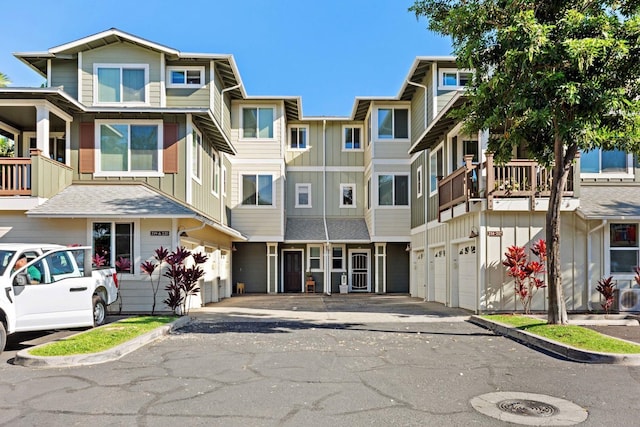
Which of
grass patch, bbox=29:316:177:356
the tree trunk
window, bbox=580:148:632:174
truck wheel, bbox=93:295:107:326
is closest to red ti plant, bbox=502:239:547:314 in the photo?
the tree trunk

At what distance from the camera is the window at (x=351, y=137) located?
27094 mm

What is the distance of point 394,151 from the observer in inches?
959

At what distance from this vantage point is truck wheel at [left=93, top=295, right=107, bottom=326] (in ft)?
35.2

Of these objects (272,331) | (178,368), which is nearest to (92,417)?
(178,368)

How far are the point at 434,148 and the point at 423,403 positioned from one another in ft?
49.0

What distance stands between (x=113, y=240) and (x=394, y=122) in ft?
45.5

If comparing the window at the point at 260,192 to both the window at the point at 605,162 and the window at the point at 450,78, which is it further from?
the window at the point at 605,162

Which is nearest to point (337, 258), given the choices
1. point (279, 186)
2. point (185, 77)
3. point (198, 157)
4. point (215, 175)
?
point (279, 186)

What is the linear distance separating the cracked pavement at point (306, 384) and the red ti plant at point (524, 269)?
350cm

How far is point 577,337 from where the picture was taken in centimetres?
931

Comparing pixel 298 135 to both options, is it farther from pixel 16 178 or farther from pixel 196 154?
pixel 16 178

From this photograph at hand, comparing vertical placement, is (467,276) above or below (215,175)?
below

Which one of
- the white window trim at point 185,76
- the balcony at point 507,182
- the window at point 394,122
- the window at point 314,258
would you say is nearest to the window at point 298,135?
the window at point 394,122

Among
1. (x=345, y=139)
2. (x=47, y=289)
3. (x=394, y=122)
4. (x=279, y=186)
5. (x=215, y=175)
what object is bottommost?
(x=47, y=289)
